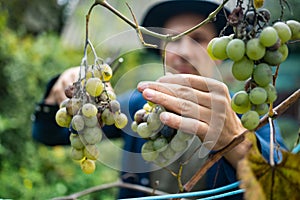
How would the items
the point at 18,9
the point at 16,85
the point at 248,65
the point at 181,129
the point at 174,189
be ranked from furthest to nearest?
1. the point at 18,9
2. the point at 16,85
3. the point at 174,189
4. the point at 181,129
5. the point at 248,65

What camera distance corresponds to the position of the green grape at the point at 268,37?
41 cm

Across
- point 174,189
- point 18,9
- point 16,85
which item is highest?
point 18,9

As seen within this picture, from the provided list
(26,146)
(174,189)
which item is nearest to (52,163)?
(26,146)

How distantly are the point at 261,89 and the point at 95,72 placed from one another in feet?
0.66

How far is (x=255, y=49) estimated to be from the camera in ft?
1.36

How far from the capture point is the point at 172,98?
544 mm

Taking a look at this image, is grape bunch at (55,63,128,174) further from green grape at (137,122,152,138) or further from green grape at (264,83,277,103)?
green grape at (264,83,277,103)

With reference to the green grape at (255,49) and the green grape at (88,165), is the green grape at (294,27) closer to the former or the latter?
the green grape at (255,49)

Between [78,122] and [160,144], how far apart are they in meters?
0.10

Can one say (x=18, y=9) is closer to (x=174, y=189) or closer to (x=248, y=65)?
(x=174, y=189)

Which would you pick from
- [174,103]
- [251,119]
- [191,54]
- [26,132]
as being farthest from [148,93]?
[26,132]

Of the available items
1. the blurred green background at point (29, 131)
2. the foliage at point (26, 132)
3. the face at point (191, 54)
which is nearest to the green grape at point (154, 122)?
the face at point (191, 54)

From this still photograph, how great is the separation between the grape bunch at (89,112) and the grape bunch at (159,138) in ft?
0.10

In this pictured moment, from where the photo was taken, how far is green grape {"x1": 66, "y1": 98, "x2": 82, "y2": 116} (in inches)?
20.8
